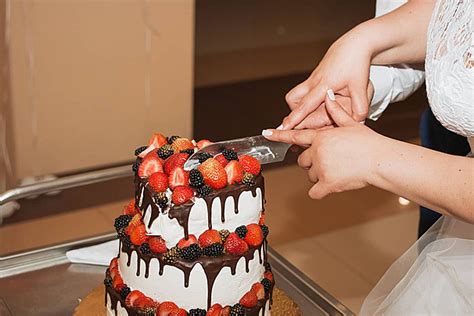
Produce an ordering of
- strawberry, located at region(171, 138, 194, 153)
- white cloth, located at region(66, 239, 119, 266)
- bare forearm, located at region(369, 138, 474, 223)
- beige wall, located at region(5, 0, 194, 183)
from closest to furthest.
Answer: bare forearm, located at region(369, 138, 474, 223) → strawberry, located at region(171, 138, 194, 153) → white cloth, located at region(66, 239, 119, 266) → beige wall, located at region(5, 0, 194, 183)

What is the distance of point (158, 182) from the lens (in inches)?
54.7

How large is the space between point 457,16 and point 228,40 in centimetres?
314

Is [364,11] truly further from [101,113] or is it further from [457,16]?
[457,16]

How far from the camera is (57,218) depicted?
309 cm

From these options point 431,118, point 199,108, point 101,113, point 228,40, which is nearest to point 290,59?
point 228,40

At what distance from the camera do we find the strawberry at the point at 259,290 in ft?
4.89

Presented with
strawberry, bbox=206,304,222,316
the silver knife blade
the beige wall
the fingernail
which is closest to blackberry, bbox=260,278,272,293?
strawberry, bbox=206,304,222,316

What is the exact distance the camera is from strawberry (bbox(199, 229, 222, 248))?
140 cm

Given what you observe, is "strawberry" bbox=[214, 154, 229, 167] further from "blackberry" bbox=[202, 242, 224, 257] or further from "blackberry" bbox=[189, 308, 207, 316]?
"blackberry" bbox=[189, 308, 207, 316]

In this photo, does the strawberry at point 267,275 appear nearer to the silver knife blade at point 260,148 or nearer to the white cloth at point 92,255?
the silver knife blade at point 260,148

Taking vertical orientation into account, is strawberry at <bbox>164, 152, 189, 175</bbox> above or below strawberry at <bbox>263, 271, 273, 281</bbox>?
above

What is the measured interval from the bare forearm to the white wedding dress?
118 millimetres

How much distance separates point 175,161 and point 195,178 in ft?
0.22

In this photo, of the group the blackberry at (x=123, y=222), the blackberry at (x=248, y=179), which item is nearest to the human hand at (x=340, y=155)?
the blackberry at (x=248, y=179)
